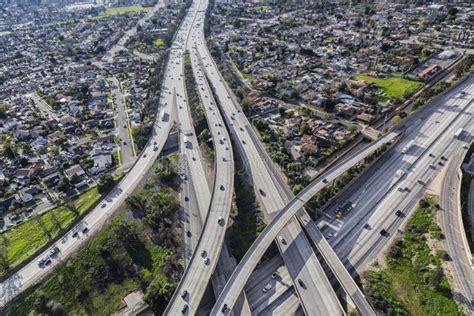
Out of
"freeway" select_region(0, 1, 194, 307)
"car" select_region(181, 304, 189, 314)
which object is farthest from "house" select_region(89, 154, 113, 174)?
"car" select_region(181, 304, 189, 314)

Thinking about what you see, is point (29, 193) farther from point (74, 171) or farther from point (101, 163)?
point (101, 163)

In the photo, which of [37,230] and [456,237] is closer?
[456,237]

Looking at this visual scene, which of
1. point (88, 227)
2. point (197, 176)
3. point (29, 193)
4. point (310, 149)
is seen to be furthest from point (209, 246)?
point (29, 193)

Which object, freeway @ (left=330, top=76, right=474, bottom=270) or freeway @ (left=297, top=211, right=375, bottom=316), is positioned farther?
Answer: freeway @ (left=330, top=76, right=474, bottom=270)

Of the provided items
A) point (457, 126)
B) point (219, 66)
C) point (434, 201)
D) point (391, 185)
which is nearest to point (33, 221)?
point (391, 185)

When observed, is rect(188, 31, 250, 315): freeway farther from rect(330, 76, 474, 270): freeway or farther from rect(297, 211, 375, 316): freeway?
rect(330, 76, 474, 270): freeway

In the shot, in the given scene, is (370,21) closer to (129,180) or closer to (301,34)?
(301,34)
